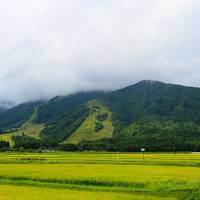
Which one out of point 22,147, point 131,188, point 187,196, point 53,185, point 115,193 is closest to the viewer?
point 187,196

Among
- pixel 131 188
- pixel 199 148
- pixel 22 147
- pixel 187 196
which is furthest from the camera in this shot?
pixel 22 147

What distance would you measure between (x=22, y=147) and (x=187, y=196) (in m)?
168

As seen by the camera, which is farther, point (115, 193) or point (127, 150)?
point (127, 150)

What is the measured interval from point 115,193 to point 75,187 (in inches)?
266

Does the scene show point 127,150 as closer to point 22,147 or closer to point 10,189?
point 22,147

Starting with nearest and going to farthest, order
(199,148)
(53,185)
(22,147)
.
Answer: (53,185) < (199,148) < (22,147)

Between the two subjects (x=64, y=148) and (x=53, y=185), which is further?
(x=64, y=148)

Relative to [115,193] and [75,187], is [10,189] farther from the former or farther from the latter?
[115,193]

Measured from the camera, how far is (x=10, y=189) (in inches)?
1619

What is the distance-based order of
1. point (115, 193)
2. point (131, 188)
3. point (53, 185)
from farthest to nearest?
1. point (53, 185)
2. point (131, 188)
3. point (115, 193)

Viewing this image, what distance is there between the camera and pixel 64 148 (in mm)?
197375

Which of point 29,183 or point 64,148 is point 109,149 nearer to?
point 64,148

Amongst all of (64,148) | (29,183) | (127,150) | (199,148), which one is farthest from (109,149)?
(29,183)

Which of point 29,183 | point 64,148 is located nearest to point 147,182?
point 29,183
